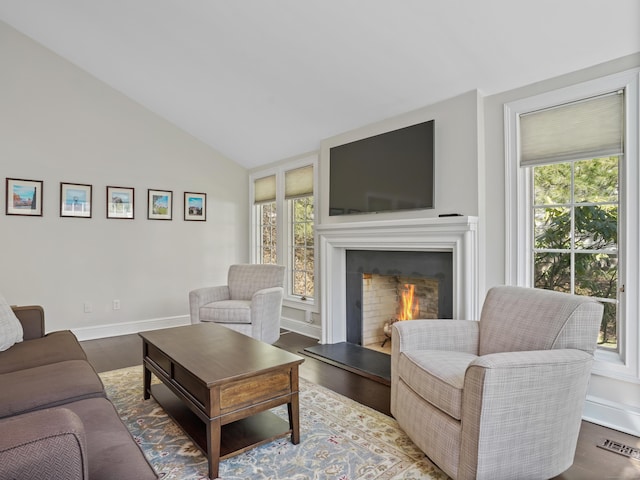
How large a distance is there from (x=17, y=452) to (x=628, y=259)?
284cm

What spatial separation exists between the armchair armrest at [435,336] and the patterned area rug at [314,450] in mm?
504

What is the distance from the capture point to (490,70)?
2652mm

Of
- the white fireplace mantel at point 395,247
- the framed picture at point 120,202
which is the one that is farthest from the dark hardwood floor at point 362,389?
the framed picture at point 120,202

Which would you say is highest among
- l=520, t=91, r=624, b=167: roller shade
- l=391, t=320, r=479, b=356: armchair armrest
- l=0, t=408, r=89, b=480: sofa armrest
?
l=520, t=91, r=624, b=167: roller shade

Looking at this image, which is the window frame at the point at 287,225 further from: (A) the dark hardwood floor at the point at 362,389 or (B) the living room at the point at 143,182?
(A) the dark hardwood floor at the point at 362,389

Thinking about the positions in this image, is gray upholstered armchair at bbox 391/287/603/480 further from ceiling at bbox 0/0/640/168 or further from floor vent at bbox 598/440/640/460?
ceiling at bbox 0/0/640/168

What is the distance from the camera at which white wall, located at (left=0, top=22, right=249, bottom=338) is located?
13.2 ft

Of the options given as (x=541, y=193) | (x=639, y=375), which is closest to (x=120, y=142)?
(x=541, y=193)

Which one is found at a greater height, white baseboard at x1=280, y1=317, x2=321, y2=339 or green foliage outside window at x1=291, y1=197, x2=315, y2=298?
green foliage outside window at x1=291, y1=197, x2=315, y2=298

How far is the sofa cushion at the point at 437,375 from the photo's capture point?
1759 millimetres

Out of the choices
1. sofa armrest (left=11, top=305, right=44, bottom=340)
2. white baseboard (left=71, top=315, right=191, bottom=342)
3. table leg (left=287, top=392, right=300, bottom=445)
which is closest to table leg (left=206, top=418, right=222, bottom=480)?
table leg (left=287, top=392, right=300, bottom=445)

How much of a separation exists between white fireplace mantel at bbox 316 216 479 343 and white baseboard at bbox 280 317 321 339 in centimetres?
41

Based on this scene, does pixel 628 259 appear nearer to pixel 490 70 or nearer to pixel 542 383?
pixel 542 383

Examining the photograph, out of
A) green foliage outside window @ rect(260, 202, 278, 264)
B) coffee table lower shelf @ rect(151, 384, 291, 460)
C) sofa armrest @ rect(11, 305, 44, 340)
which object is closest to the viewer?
coffee table lower shelf @ rect(151, 384, 291, 460)
